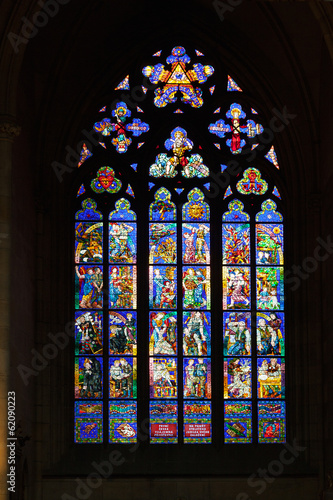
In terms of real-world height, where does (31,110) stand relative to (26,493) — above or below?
above

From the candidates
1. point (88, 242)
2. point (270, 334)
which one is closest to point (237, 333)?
point (270, 334)

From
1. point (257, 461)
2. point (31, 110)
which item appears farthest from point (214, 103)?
point (257, 461)

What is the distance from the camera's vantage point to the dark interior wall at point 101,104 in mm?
21891

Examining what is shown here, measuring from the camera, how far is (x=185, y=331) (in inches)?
903

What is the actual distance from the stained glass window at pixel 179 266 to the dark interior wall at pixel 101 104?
360mm

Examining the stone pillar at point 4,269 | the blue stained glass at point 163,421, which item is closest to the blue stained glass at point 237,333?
the blue stained glass at point 163,421

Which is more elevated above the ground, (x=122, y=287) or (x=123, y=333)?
(x=122, y=287)

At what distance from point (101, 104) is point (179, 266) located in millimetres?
3352

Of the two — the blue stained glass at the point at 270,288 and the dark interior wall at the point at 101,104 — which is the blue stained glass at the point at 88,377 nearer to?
the dark interior wall at the point at 101,104

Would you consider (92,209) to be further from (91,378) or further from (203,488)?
(203,488)

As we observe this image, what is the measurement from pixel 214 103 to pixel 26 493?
26.3ft

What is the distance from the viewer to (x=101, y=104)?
23.8 m

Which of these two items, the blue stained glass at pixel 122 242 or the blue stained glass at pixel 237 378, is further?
the blue stained glass at pixel 122 242

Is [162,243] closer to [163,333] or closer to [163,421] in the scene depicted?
[163,333]
